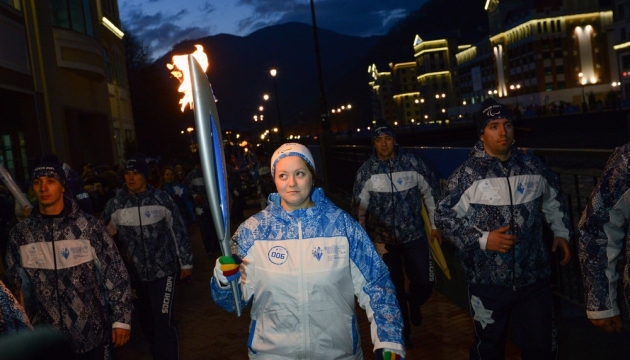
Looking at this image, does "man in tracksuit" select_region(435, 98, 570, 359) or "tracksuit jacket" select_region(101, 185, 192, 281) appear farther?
"tracksuit jacket" select_region(101, 185, 192, 281)

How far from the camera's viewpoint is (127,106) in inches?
1484

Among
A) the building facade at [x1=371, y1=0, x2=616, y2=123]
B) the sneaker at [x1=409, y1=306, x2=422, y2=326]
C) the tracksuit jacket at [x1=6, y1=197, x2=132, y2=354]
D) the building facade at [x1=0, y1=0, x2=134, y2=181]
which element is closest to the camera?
the tracksuit jacket at [x1=6, y1=197, x2=132, y2=354]

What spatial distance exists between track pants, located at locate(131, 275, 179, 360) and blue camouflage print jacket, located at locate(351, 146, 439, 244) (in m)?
2.21

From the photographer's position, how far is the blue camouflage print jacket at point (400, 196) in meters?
6.61

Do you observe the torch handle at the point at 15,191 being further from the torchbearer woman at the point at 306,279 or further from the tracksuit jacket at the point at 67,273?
the torchbearer woman at the point at 306,279

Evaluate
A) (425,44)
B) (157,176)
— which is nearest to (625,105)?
(157,176)

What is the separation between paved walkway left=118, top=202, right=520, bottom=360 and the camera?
20.9 feet

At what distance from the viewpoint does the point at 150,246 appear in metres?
6.21

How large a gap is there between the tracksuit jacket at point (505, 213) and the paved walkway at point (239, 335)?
184cm

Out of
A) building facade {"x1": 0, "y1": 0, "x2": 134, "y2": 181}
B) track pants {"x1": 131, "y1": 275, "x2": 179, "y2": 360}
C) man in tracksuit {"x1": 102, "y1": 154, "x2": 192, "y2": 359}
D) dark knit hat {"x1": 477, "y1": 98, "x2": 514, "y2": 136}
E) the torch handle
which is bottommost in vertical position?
track pants {"x1": 131, "y1": 275, "x2": 179, "y2": 360}

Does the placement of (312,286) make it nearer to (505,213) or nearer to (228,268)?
(228,268)

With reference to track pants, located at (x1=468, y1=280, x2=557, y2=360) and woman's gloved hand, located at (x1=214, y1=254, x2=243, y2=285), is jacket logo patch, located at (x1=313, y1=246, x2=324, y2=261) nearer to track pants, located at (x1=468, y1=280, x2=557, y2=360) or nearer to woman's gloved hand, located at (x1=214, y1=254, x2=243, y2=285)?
woman's gloved hand, located at (x1=214, y1=254, x2=243, y2=285)

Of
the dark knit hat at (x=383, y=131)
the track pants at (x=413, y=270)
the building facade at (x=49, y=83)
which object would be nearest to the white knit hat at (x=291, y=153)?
the dark knit hat at (x=383, y=131)

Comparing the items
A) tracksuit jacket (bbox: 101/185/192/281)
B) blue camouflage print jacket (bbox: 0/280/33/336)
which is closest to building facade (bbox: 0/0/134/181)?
tracksuit jacket (bbox: 101/185/192/281)
